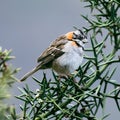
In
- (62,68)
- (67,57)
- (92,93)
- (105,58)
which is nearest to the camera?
(92,93)

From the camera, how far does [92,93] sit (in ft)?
6.98

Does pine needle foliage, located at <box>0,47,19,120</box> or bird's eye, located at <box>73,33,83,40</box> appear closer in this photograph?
pine needle foliage, located at <box>0,47,19,120</box>

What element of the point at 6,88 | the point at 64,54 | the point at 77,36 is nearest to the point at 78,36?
the point at 77,36

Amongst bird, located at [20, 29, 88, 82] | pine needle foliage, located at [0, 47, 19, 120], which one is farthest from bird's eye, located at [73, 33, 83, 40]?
pine needle foliage, located at [0, 47, 19, 120]

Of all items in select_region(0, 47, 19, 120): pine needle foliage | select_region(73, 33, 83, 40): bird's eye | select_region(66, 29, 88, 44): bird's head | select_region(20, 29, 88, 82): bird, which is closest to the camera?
select_region(0, 47, 19, 120): pine needle foliage

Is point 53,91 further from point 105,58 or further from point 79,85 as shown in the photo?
point 105,58

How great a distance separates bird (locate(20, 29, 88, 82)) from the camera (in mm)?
3867

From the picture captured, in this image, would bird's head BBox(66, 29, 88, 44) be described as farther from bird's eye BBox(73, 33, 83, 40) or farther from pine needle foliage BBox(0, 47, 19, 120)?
→ pine needle foliage BBox(0, 47, 19, 120)

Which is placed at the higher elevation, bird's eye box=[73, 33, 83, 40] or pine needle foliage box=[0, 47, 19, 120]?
pine needle foliage box=[0, 47, 19, 120]

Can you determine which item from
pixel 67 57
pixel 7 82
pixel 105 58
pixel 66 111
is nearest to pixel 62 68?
pixel 67 57

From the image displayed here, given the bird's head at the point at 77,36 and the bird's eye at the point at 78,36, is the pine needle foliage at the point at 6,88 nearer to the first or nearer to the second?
the bird's head at the point at 77,36

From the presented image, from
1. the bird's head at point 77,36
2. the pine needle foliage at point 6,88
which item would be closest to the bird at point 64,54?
→ the bird's head at point 77,36

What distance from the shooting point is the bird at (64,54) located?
12.7 feet

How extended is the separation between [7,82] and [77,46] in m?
3.55
